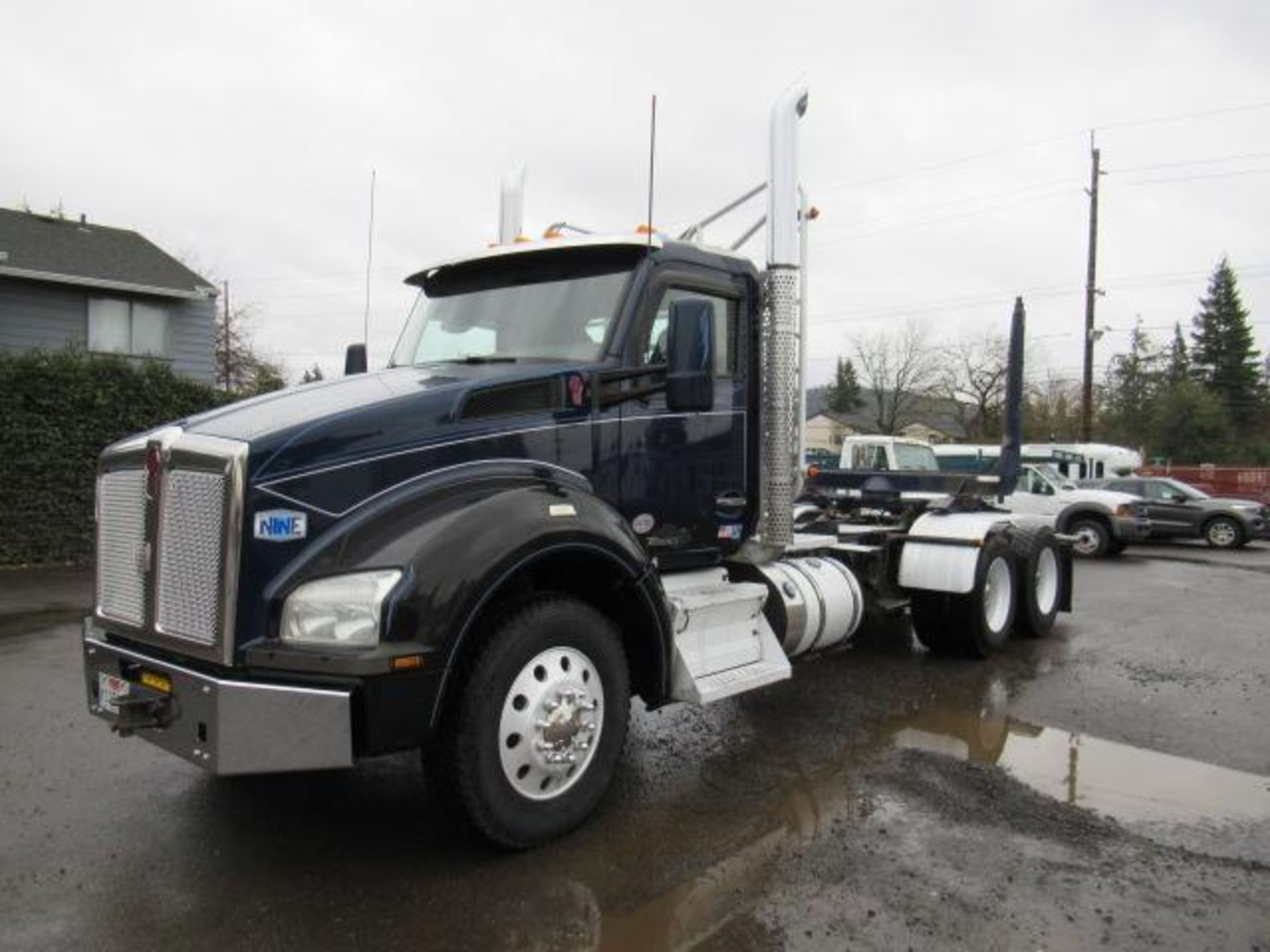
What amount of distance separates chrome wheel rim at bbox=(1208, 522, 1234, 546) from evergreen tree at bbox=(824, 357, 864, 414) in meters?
65.7

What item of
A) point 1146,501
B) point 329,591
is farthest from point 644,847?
point 1146,501

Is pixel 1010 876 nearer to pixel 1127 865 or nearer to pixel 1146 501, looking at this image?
pixel 1127 865

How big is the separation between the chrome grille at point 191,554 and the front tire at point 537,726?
97cm

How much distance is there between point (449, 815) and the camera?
147 inches

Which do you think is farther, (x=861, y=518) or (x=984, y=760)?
(x=861, y=518)

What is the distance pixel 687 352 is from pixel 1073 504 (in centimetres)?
1629

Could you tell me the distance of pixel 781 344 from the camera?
18.2 ft

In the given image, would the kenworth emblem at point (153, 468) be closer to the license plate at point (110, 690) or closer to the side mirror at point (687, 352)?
the license plate at point (110, 690)

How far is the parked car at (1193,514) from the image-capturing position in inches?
775

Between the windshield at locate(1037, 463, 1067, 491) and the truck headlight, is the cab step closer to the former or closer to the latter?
Answer: the truck headlight

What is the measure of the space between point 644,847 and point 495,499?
5.10 feet

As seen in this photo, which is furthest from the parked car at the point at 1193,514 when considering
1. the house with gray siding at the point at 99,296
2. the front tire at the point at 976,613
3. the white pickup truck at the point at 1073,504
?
the house with gray siding at the point at 99,296

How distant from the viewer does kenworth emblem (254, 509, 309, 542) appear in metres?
3.42

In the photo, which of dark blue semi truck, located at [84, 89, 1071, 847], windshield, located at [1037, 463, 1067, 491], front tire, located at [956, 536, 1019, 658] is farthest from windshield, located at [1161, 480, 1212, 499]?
dark blue semi truck, located at [84, 89, 1071, 847]
